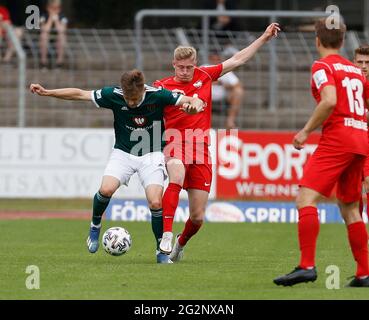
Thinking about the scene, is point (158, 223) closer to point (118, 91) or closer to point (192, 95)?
point (118, 91)

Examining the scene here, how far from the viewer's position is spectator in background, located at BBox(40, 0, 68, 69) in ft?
76.8

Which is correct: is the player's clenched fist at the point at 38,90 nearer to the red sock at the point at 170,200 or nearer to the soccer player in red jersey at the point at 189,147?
the soccer player in red jersey at the point at 189,147

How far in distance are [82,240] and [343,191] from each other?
5979mm

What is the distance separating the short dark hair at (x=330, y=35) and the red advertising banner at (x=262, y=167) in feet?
38.7

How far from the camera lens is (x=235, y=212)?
1998 centimetres

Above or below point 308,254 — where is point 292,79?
above

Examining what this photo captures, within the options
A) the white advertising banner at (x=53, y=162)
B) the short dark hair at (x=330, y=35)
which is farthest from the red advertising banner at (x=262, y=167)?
the short dark hair at (x=330, y=35)

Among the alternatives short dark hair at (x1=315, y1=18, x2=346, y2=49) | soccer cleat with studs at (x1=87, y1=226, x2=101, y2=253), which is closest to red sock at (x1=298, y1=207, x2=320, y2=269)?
short dark hair at (x1=315, y1=18, x2=346, y2=49)

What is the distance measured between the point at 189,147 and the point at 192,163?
0.18 meters

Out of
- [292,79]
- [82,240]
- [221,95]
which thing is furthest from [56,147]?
[82,240]

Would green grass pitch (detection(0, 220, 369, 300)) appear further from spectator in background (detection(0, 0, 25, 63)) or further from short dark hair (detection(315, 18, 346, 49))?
spectator in background (detection(0, 0, 25, 63))

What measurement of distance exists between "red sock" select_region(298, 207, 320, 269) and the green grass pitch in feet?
0.85

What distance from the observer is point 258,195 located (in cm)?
2188

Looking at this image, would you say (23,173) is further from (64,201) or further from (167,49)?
(167,49)
